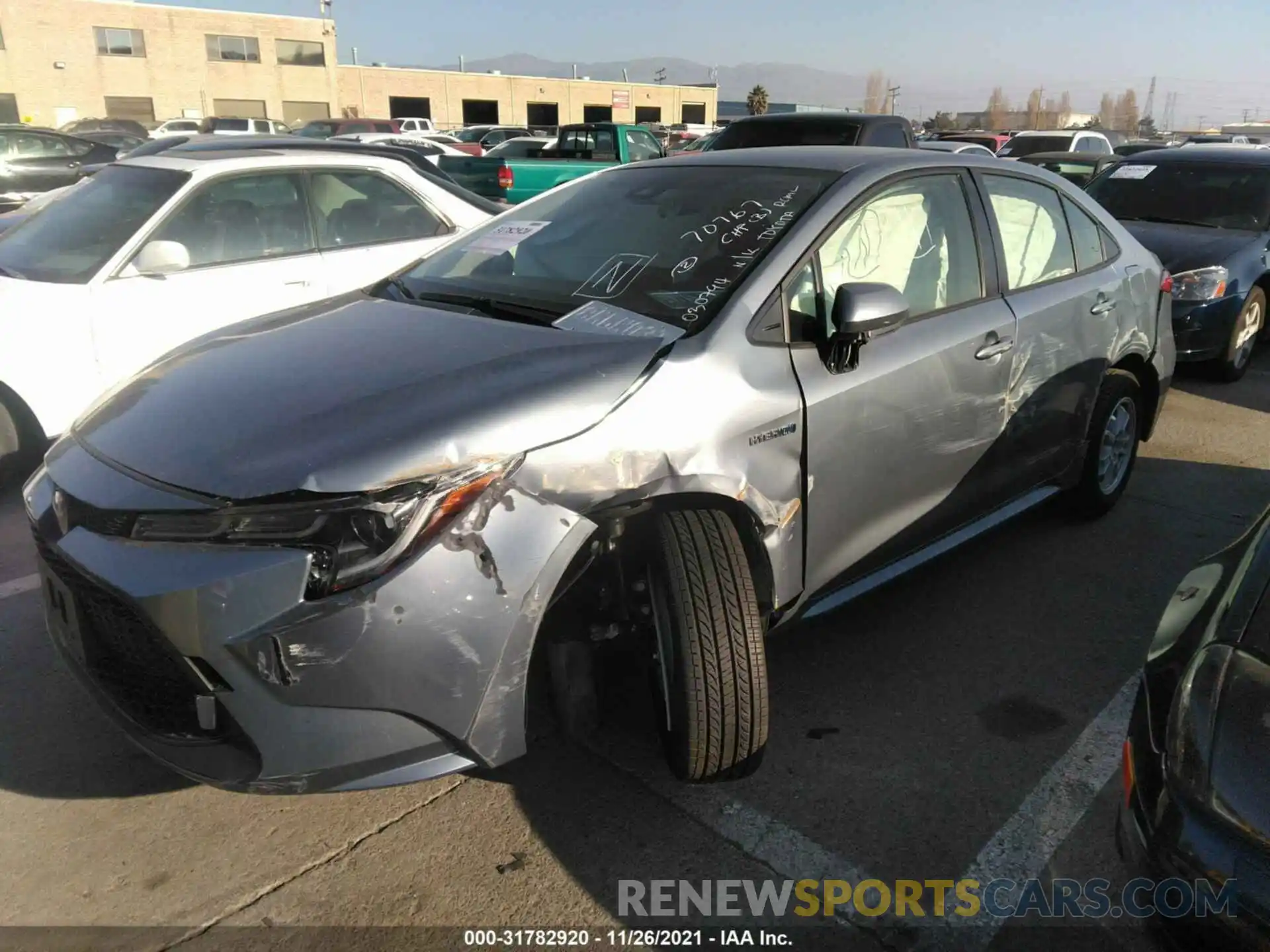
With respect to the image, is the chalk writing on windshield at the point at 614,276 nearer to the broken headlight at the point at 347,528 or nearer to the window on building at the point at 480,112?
the broken headlight at the point at 347,528

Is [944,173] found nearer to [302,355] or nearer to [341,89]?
[302,355]

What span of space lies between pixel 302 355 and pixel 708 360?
1.13m

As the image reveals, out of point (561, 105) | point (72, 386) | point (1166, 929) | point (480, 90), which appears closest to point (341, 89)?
point (480, 90)

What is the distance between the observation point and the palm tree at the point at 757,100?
60250mm

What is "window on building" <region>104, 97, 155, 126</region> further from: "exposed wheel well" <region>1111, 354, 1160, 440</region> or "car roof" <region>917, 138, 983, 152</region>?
"exposed wheel well" <region>1111, 354, 1160, 440</region>

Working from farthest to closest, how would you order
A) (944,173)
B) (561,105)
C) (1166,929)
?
(561,105), (944,173), (1166,929)

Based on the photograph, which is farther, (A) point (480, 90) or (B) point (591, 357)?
(A) point (480, 90)

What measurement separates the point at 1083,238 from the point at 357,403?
3315 millimetres

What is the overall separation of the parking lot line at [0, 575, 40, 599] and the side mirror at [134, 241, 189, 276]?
1.75 metres

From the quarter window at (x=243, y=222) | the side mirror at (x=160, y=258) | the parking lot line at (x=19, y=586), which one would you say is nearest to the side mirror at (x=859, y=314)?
the parking lot line at (x=19, y=586)

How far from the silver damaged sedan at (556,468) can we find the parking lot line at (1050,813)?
0.67 meters

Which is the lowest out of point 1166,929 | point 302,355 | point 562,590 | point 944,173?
point 1166,929

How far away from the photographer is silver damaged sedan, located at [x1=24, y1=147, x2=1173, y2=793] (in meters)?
2.11

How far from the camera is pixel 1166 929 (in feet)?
5.87
